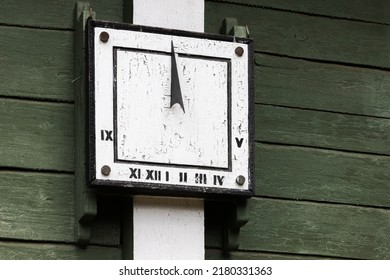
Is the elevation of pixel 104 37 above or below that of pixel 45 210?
above

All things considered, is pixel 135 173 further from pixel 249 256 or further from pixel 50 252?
pixel 249 256

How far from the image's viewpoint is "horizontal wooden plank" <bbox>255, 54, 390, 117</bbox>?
13.7ft

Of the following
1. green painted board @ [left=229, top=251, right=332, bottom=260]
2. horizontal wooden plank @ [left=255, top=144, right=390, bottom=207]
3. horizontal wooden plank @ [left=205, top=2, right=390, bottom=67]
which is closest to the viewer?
green painted board @ [left=229, top=251, right=332, bottom=260]

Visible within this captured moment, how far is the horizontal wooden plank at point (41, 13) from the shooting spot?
396 cm

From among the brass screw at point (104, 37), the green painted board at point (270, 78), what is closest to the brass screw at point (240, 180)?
the green painted board at point (270, 78)

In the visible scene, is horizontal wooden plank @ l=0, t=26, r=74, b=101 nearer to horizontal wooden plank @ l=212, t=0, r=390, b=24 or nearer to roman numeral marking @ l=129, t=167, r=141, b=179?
roman numeral marking @ l=129, t=167, r=141, b=179

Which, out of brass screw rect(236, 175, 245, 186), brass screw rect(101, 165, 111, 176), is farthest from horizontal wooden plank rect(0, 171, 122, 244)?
brass screw rect(236, 175, 245, 186)

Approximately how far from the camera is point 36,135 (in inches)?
152

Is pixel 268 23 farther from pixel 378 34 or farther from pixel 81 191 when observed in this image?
pixel 81 191

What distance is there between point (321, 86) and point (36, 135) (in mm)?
947

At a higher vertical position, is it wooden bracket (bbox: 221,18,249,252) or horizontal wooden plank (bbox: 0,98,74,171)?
horizontal wooden plank (bbox: 0,98,74,171)

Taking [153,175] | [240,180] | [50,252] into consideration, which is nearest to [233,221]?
[240,180]

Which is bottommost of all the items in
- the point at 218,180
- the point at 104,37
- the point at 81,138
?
the point at 218,180
